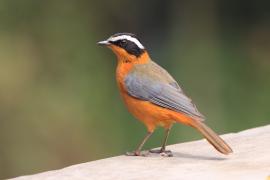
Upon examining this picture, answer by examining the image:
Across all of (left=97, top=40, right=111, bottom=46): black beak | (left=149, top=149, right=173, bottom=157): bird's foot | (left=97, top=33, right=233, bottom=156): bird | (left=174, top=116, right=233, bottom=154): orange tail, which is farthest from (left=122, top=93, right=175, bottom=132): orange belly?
(left=97, top=40, right=111, bottom=46): black beak

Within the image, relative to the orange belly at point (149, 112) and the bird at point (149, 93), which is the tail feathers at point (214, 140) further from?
the orange belly at point (149, 112)

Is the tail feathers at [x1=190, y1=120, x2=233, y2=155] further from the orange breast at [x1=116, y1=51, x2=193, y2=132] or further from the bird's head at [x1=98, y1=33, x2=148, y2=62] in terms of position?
the bird's head at [x1=98, y1=33, x2=148, y2=62]

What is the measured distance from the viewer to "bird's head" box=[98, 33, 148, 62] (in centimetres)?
614

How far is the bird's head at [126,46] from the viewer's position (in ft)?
20.1

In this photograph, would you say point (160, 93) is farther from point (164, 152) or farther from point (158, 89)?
point (164, 152)

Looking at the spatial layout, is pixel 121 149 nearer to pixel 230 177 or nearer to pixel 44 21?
pixel 44 21

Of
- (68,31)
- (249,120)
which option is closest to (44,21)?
(68,31)

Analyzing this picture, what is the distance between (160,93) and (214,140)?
60cm

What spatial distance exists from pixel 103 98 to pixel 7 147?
114 cm

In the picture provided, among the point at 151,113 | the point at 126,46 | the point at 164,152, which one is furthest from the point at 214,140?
the point at 126,46

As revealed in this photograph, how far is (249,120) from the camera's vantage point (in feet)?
32.7

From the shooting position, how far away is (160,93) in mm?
5953

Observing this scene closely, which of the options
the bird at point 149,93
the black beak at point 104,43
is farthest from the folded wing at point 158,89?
the black beak at point 104,43

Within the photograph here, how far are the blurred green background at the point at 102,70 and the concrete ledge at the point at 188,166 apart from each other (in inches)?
148
